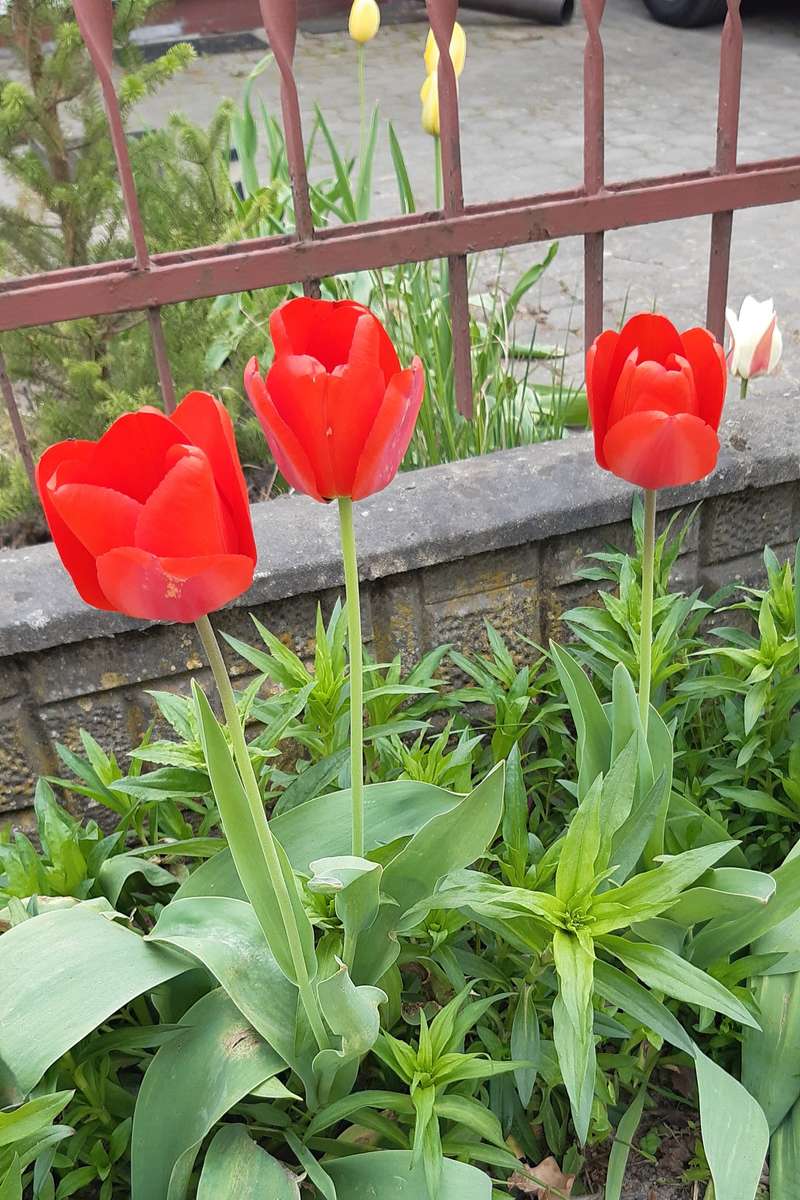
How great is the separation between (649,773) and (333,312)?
2.35ft

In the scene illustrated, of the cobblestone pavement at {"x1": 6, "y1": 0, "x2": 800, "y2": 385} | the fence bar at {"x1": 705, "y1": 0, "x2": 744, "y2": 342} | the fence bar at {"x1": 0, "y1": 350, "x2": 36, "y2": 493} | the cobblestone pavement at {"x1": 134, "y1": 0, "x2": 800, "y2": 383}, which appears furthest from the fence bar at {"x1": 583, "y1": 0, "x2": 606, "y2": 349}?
the cobblestone pavement at {"x1": 134, "y1": 0, "x2": 800, "y2": 383}

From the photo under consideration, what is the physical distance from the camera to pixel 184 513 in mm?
879

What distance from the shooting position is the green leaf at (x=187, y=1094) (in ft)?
3.88

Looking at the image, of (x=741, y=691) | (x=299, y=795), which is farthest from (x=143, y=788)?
(x=741, y=691)

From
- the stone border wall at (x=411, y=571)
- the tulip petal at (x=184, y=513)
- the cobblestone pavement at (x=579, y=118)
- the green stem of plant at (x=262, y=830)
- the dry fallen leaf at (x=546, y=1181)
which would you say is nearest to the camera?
the tulip petal at (x=184, y=513)

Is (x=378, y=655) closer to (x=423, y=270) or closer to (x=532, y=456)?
(x=532, y=456)

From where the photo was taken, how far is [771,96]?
7.37m

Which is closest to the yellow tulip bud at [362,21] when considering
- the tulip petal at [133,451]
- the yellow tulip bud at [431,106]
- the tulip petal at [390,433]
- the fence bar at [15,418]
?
the yellow tulip bud at [431,106]

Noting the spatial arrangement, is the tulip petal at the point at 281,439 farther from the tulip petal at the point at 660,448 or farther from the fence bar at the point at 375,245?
the fence bar at the point at 375,245

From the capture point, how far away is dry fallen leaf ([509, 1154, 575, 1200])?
1472mm

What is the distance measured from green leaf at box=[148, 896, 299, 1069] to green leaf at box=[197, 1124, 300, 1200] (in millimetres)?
103

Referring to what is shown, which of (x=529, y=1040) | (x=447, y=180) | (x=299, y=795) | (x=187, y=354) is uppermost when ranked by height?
(x=447, y=180)

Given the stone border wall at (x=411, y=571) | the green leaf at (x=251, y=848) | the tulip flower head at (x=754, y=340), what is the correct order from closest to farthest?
the green leaf at (x=251, y=848)
the stone border wall at (x=411, y=571)
the tulip flower head at (x=754, y=340)

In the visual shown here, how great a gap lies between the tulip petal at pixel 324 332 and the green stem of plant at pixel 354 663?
5.6 inches
